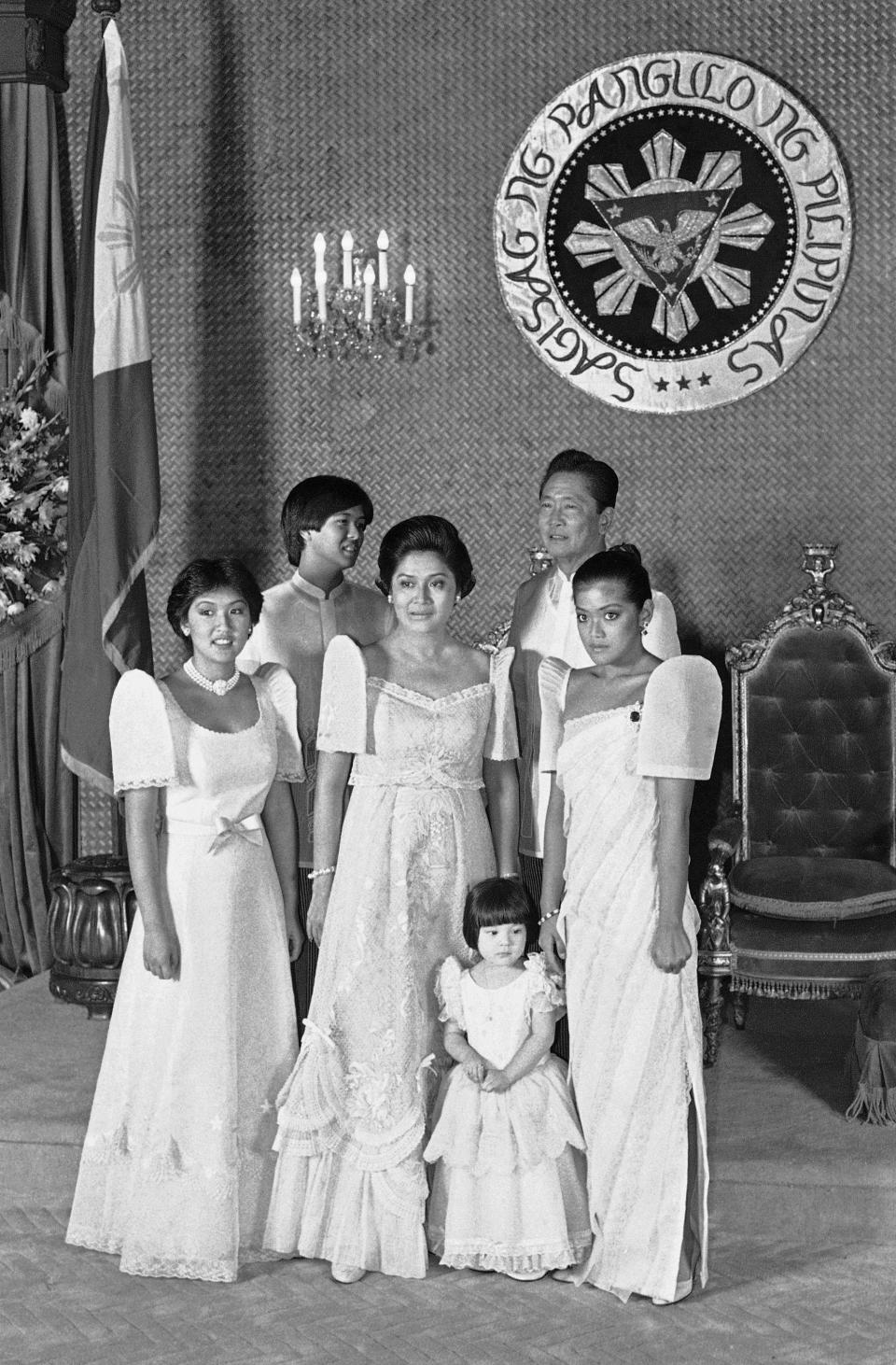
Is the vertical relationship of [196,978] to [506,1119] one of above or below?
above

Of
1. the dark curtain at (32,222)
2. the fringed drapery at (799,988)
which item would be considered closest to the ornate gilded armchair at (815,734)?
the fringed drapery at (799,988)

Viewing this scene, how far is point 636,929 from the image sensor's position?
12.0 feet

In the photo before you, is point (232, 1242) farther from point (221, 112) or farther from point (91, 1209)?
point (221, 112)

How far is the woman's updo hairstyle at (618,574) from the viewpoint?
3.60 meters

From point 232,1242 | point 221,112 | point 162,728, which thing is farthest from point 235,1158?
point 221,112

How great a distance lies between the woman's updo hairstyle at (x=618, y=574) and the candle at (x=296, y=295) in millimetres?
2857

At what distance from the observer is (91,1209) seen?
3.95 metres

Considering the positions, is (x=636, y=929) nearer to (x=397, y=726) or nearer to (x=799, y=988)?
(x=397, y=726)

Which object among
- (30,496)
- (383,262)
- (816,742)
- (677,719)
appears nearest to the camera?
(677,719)

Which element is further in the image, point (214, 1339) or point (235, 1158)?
point (235, 1158)

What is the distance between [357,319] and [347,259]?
0.24 meters

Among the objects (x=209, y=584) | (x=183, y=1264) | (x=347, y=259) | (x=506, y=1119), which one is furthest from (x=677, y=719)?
(x=347, y=259)

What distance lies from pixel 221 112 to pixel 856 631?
3113mm

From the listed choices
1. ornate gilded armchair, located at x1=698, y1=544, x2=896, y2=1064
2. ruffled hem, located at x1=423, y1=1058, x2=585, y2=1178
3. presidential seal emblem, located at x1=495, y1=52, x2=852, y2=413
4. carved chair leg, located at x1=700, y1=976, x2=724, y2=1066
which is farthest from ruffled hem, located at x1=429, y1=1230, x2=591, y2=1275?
presidential seal emblem, located at x1=495, y1=52, x2=852, y2=413
